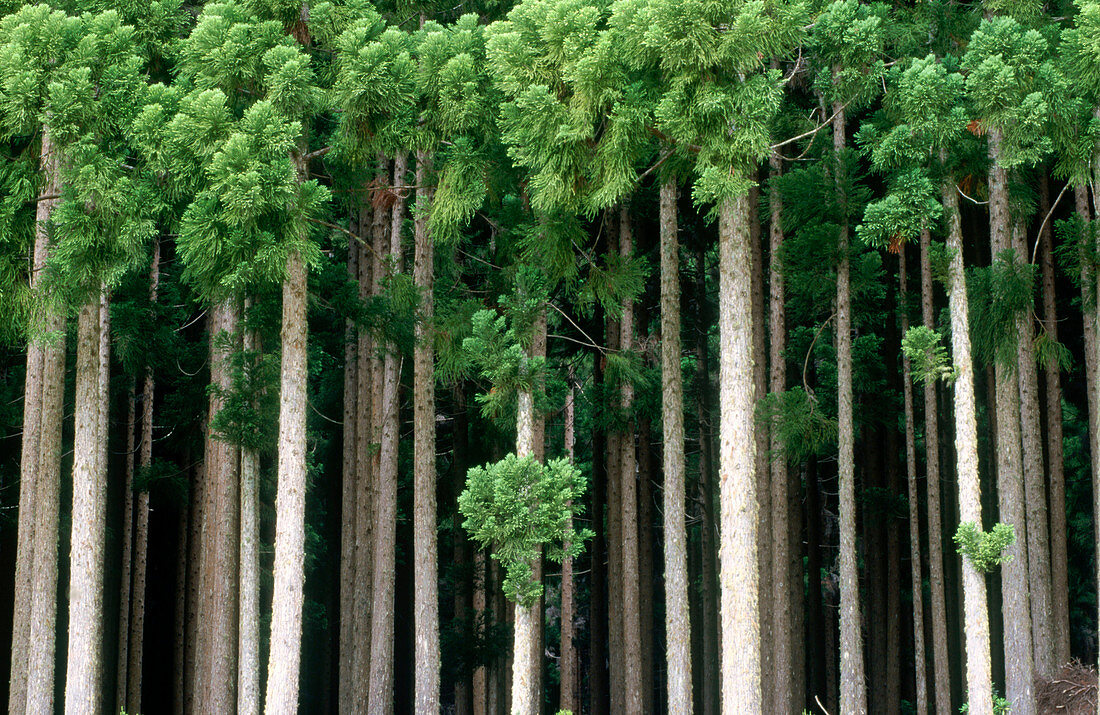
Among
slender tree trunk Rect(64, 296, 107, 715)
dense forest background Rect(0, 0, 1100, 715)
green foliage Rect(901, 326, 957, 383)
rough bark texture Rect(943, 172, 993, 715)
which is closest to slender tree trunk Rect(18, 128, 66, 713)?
dense forest background Rect(0, 0, 1100, 715)

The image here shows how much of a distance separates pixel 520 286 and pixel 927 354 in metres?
4.76

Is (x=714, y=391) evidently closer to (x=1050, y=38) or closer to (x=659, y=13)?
(x=1050, y=38)

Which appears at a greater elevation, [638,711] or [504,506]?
[504,506]

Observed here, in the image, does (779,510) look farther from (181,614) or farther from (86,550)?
(181,614)

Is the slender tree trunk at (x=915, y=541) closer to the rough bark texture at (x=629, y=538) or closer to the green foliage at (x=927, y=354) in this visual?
the rough bark texture at (x=629, y=538)

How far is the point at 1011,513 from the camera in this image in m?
13.4

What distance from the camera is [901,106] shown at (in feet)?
37.6

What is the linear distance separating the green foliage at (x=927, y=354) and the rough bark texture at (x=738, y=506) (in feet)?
6.45

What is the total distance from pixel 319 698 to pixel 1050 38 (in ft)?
75.0

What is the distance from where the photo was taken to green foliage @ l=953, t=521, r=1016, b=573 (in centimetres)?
1052

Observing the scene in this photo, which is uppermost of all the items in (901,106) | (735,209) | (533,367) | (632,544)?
(901,106)

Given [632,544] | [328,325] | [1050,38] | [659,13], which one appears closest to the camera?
[659,13]

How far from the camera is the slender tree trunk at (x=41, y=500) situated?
11758mm

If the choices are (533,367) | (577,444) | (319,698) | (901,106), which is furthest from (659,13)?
(319,698)
